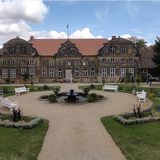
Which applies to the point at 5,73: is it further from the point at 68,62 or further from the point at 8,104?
the point at 8,104

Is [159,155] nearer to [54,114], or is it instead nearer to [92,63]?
[54,114]

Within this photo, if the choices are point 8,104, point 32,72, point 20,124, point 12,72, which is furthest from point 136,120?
point 12,72

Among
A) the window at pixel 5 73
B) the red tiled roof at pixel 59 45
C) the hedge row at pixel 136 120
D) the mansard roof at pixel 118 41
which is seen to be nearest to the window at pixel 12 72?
the window at pixel 5 73

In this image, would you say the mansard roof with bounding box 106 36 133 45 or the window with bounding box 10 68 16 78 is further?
the window with bounding box 10 68 16 78

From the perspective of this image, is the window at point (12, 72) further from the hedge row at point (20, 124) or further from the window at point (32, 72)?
the hedge row at point (20, 124)

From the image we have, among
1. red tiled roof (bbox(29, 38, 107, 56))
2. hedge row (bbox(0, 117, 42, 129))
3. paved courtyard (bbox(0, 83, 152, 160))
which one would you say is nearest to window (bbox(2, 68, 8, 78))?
red tiled roof (bbox(29, 38, 107, 56))

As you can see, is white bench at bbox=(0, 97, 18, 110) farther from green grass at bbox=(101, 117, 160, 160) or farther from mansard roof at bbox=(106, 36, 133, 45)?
mansard roof at bbox=(106, 36, 133, 45)

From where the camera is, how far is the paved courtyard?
14.5 metres

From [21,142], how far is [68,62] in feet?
149

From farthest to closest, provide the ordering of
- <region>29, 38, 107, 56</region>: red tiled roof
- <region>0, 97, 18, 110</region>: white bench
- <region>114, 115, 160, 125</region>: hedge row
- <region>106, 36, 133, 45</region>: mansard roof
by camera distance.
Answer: <region>29, 38, 107, 56</region>: red tiled roof
<region>106, 36, 133, 45</region>: mansard roof
<region>0, 97, 18, 110</region>: white bench
<region>114, 115, 160, 125</region>: hedge row

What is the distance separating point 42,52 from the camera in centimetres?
6188

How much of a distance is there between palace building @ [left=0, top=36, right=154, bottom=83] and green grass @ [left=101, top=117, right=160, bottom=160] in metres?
39.8

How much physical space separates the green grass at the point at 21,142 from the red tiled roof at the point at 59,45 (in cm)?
4229

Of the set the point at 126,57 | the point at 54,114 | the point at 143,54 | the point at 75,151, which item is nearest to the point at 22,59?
the point at 126,57
